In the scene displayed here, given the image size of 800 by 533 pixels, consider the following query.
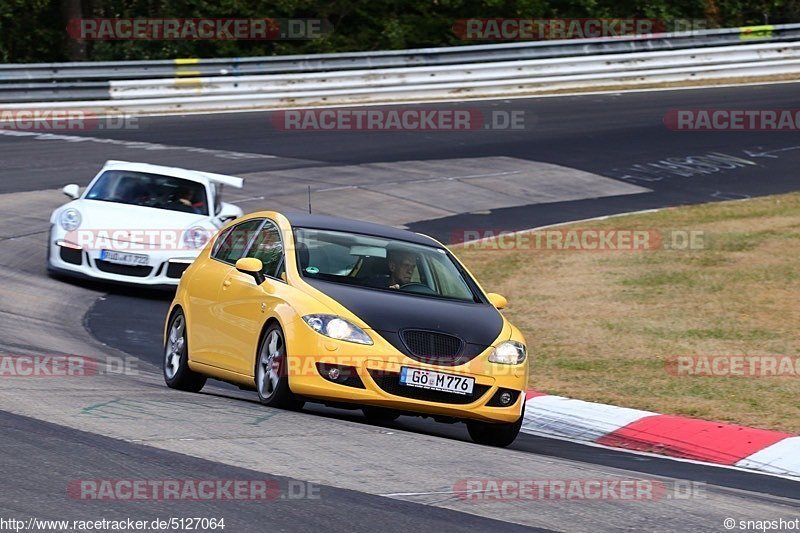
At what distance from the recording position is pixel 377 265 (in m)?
9.74

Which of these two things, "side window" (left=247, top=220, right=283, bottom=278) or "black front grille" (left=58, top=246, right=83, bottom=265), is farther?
"black front grille" (left=58, top=246, right=83, bottom=265)

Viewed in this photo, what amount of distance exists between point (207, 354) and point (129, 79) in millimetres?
21451

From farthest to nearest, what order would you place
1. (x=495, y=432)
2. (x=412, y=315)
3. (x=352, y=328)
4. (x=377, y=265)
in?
(x=377, y=265), (x=495, y=432), (x=412, y=315), (x=352, y=328)

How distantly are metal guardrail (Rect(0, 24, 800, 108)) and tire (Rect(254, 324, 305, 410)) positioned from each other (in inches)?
823

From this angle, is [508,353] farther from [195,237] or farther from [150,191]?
[150,191]

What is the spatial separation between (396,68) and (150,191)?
Result: 1552 centimetres

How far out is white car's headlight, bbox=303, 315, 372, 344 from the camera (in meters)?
8.78

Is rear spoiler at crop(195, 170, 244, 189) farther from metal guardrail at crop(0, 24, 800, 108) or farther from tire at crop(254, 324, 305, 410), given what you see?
metal guardrail at crop(0, 24, 800, 108)

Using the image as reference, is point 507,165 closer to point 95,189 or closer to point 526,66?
point 526,66

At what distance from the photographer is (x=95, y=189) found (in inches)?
667

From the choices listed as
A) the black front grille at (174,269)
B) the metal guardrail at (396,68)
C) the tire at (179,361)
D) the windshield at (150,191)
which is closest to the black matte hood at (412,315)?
the tire at (179,361)

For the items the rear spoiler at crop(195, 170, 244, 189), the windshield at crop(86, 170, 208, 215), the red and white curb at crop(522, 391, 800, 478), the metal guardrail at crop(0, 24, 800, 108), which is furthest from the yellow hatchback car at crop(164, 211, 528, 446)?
the metal guardrail at crop(0, 24, 800, 108)

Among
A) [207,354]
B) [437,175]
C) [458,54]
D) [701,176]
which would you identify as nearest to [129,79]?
[458,54]

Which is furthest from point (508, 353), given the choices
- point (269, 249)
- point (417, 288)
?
point (269, 249)
